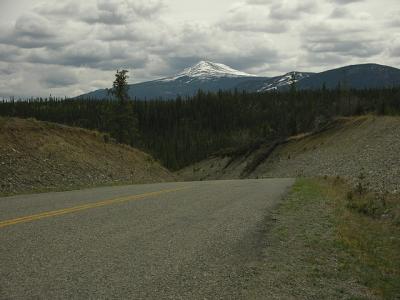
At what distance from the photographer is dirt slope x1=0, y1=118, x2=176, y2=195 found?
25.0 metres

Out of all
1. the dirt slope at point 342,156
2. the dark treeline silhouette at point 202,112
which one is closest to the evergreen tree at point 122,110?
the dirt slope at point 342,156

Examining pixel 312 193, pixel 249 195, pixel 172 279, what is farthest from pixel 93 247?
pixel 312 193

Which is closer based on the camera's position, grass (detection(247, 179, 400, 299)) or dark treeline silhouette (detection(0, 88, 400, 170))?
grass (detection(247, 179, 400, 299))

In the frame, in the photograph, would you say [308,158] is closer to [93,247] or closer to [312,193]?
[312,193]

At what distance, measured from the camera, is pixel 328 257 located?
895cm

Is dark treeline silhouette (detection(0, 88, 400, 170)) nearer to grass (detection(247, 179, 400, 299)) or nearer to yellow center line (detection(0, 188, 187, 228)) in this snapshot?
yellow center line (detection(0, 188, 187, 228))

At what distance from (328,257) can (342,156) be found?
37.8 meters

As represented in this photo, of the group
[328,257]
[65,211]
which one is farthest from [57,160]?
[328,257]

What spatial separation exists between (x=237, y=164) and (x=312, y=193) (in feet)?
175

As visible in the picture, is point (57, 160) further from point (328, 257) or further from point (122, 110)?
point (122, 110)

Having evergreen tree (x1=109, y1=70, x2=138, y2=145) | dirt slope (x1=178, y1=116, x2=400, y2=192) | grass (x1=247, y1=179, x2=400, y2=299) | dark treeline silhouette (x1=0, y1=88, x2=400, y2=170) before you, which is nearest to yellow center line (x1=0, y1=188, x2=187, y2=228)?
grass (x1=247, y1=179, x2=400, y2=299)

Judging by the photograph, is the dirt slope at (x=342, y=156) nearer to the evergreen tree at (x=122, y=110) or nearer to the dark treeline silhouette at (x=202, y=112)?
the evergreen tree at (x=122, y=110)

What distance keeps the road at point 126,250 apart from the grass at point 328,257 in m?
0.37

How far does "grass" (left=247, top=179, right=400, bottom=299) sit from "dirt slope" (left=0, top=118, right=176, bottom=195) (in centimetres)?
1487
